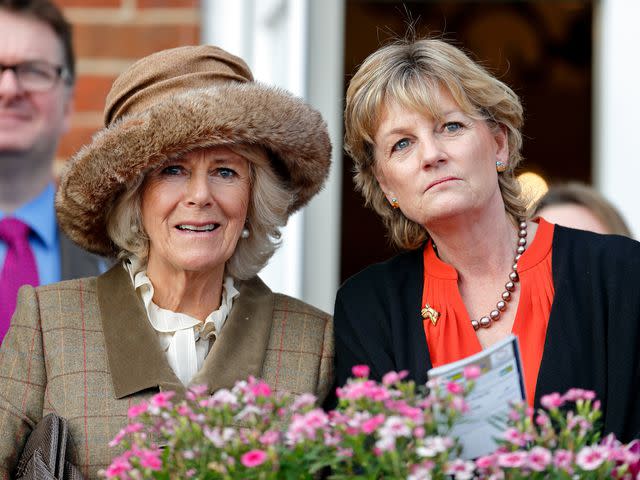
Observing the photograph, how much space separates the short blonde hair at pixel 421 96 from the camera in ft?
8.66

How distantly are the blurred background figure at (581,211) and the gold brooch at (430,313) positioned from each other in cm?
107

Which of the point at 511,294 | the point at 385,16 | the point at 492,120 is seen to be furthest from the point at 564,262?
the point at 385,16

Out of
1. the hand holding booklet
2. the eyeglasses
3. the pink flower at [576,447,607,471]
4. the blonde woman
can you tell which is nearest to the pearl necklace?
the blonde woman

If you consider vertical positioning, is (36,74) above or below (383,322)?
above

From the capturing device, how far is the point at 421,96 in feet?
8.55

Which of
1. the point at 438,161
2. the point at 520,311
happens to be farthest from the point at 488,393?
the point at 438,161

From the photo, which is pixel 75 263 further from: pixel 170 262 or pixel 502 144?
pixel 502 144

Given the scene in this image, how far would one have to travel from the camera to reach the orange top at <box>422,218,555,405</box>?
2.57 metres

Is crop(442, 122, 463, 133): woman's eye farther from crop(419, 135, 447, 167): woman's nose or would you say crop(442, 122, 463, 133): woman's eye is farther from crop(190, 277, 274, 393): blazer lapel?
crop(190, 277, 274, 393): blazer lapel

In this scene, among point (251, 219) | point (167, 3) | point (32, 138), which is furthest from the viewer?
point (167, 3)

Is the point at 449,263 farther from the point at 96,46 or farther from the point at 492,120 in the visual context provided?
the point at 96,46

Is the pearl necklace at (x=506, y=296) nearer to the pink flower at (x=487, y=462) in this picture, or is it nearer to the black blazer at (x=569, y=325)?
the black blazer at (x=569, y=325)

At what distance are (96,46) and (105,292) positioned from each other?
1.43 meters

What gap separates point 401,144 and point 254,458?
3.53ft
